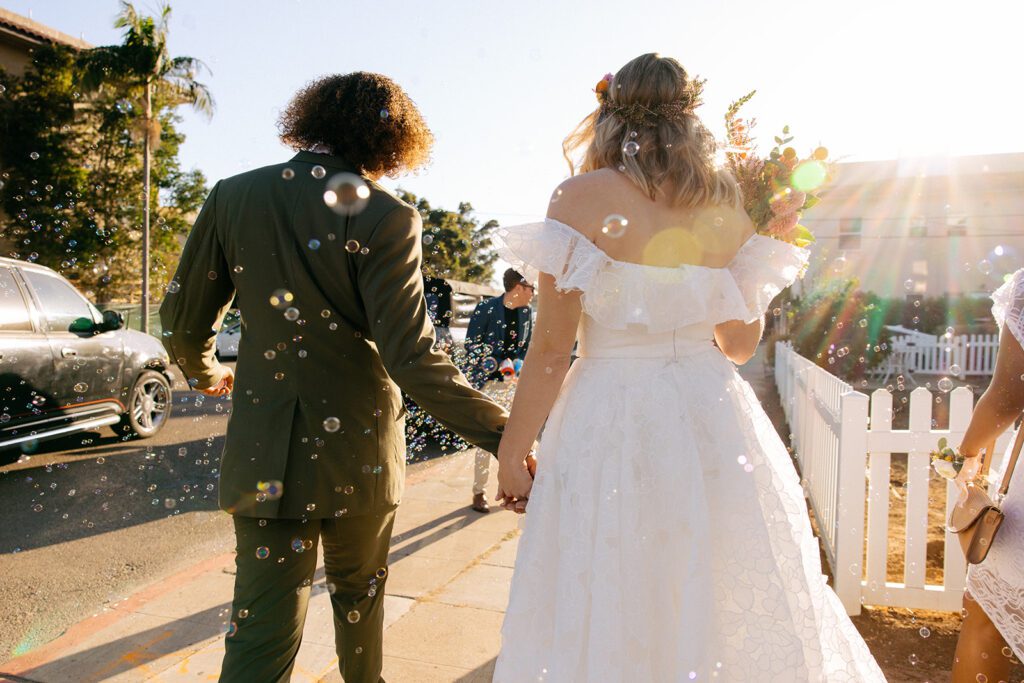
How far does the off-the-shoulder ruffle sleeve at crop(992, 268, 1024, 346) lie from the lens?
2.07m

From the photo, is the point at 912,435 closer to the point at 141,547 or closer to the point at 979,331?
the point at 141,547

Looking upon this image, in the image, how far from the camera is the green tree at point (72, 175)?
19984 millimetres

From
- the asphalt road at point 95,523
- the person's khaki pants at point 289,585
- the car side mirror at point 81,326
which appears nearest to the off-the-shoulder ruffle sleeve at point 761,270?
the person's khaki pants at point 289,585

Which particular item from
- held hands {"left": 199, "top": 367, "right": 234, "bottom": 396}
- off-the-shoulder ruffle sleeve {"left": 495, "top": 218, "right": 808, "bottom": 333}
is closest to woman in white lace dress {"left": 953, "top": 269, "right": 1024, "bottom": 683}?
off-the-shoulder ruffle sleeve {"left": 495, "top": 218, "right": 808, "bottom": 333}

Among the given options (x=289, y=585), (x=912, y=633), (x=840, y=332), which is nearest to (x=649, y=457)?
(x=289, y=585)

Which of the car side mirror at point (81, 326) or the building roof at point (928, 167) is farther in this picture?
the building roof at point (928, 167)

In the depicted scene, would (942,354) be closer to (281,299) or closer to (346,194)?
(346,194)

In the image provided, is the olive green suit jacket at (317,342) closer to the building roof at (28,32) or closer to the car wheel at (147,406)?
the car wheel at (147,406)

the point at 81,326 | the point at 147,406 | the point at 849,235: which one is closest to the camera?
the point at 81,326

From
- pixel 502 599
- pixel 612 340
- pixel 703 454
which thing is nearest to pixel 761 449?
pixel 703 454

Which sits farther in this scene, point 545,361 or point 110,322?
point 110,322

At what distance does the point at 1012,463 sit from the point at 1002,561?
28cm

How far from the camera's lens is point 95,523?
511cm

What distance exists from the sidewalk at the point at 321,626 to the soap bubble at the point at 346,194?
1.89 metres
